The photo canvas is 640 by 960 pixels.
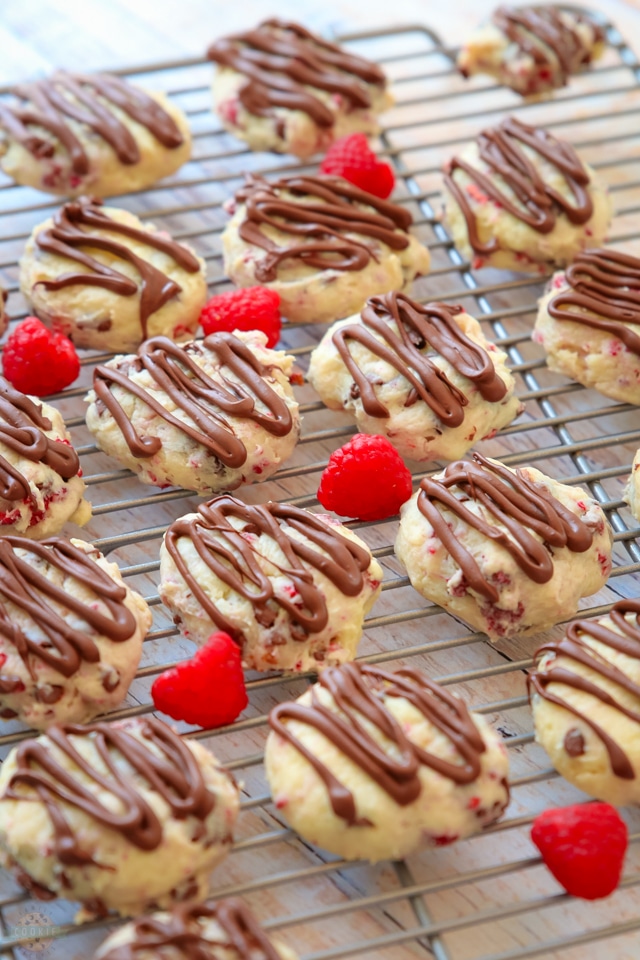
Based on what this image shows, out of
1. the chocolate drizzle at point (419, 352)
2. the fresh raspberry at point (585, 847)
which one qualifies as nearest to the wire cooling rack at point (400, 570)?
the fresh raspberry at point (585, 847)

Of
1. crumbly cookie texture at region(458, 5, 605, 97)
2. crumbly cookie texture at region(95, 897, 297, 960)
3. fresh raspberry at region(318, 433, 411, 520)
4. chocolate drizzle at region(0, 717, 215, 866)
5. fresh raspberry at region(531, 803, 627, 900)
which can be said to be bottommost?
crumbly cookie texture at region(95, 897, 297, 960)

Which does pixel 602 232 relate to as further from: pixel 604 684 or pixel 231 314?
pixel 604 684

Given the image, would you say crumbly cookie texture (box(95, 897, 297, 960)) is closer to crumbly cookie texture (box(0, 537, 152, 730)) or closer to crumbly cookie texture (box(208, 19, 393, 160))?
crumbly cookie texture (box(0, 537, 152, 730))

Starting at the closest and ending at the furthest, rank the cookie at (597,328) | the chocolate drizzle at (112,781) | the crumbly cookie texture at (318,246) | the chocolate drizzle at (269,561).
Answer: the chocolate drizzle at (112,781)
the chocolate drizzle at (269,561)
the cookie at (597,328)
the crumbly cookie texture at (318,246)

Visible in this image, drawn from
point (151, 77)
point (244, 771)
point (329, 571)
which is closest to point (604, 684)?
point (329, 571)

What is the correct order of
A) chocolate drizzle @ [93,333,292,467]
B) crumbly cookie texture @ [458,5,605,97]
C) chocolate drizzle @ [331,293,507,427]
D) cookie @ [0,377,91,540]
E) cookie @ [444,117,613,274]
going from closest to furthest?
cookie @ [0,377,91,540]
chocolate drizzle @ [93,333,292,467]
chocolate drizzle @ [331,293,507,427]
cookie @ [444,117,613,274]
crumbly cookie texture @ [458,5,605,97]

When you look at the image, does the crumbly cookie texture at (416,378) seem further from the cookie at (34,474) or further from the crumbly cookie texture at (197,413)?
the cookie at (34,474)

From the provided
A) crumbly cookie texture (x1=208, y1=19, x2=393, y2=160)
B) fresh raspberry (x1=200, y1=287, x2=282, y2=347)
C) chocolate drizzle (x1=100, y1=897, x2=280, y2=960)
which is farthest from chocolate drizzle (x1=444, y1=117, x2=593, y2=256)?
chocolate drizzle (x1=100, y1=897, x2=280, y2=960)
